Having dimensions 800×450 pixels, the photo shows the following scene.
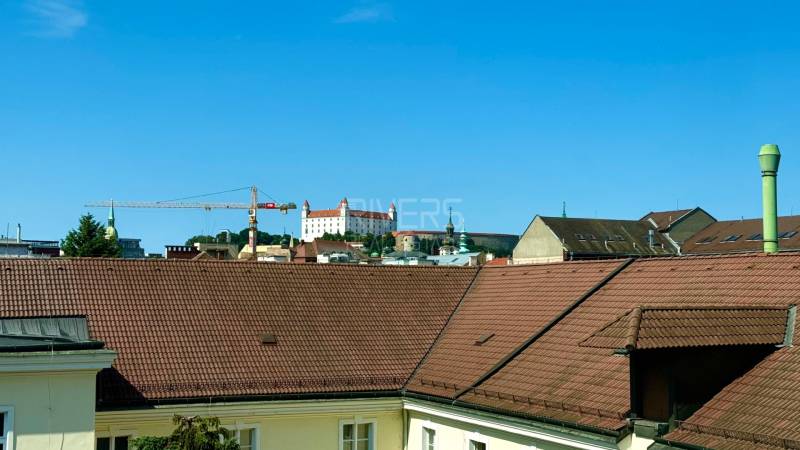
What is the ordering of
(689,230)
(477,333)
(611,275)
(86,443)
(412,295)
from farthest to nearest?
(689,230), (412,295), (477,333), (611,275), (86,443)

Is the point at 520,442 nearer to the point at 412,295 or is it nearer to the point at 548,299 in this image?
the point at 548,299

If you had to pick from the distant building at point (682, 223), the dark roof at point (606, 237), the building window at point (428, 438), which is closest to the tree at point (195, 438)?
the building window at point (428, 438)

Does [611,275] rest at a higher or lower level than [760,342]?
higher

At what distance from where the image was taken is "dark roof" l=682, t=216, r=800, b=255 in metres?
66.6

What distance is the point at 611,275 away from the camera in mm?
22375

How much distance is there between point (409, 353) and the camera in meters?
24.3

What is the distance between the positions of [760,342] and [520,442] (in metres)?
5.36

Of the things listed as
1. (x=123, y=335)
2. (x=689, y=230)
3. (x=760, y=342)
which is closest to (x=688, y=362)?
(x=760, y=342)

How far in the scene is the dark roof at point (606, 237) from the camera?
79.4 metres

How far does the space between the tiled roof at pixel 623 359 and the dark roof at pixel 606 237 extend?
5696 centimetres

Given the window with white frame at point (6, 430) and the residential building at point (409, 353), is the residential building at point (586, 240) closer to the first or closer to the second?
the residential building at point (409, 353)

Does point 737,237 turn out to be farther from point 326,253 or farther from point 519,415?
point 519,415

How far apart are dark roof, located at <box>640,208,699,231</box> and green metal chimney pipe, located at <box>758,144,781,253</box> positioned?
65.7m

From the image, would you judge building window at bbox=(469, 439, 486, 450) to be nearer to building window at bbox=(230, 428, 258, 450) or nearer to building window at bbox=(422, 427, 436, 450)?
building window at bbox=(422, 427, 436, 450)
